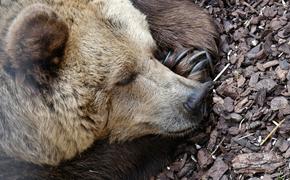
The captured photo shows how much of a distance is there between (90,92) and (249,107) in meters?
1.26

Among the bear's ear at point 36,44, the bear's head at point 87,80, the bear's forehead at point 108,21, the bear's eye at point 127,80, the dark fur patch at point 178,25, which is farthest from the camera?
the dark fur patch at point 178,25

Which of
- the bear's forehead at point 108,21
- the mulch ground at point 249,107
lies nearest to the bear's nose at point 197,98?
the mulch ground at point 249,107

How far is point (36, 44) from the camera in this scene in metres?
4.18

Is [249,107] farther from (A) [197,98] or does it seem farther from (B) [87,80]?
(B) [87,80]

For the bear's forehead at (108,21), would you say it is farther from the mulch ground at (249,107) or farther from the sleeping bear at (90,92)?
the mulch ground at (249,107)

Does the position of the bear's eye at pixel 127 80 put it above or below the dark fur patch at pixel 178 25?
below

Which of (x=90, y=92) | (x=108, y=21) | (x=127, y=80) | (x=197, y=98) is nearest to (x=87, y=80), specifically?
(x=90, y=92)

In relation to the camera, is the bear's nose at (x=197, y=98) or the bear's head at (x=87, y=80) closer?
the bear's head at (x=87, y=80)

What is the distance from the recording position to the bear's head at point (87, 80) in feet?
14.0

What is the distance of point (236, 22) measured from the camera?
5531 millimetres

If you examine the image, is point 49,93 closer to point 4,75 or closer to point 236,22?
point 4,75

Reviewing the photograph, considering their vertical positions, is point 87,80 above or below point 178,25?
below

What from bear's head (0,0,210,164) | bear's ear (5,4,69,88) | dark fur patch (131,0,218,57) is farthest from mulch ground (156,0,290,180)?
bear's ear (5,4,69,88)

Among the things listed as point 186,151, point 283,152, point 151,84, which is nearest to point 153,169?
point 186,151
